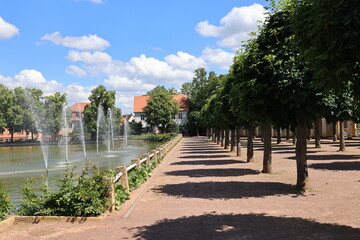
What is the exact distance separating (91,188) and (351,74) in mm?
6219

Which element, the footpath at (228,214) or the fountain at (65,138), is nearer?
the footpath at (228,214)

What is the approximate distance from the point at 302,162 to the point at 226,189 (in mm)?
2613

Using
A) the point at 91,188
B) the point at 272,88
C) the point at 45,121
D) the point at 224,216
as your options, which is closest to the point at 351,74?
the point at 224,216

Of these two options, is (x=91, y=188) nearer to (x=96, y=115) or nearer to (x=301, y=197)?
(x=301, y=197)

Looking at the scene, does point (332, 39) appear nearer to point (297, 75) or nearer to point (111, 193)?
point (297, 75)

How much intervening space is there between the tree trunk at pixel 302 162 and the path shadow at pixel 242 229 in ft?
11.6

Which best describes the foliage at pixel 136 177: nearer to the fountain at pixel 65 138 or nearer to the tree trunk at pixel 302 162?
the tree trunk at pixel 302 162

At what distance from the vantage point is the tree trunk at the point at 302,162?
1075 cm

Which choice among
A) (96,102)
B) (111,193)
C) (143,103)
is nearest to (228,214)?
(111,193)

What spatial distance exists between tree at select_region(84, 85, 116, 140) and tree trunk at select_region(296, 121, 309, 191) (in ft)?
217

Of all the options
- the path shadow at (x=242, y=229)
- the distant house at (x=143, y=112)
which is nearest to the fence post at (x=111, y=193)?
the path shadow at (x=242, y=229)

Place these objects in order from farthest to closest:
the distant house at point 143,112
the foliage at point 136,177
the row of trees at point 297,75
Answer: the distant house at point 143,112, the foliage at point 136,177, the row of trees at point 297,75

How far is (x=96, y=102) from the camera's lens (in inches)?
2945

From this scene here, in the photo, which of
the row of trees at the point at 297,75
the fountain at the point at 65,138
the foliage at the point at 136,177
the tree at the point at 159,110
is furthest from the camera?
the tree at the point at 159,110
